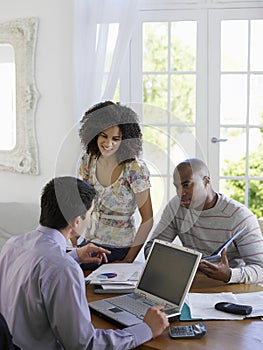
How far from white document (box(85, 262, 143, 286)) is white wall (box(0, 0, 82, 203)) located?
1.76 meters

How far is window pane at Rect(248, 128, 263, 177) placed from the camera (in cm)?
383

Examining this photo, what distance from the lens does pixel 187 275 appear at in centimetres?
185

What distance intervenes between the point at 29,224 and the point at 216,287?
2.24 m

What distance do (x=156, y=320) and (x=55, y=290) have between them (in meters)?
0.31

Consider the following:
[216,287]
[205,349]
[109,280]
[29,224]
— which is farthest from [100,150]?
[29,224]

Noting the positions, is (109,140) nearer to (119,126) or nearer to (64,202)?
(119,126)

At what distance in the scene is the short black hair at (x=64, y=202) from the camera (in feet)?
5.92

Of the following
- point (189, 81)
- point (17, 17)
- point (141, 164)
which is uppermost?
point (17, 17)

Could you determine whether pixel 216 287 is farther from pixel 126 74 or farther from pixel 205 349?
pixel 126 74

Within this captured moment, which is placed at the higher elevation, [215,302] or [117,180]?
[117,180]

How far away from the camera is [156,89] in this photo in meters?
3.92

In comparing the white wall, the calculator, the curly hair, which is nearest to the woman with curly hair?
the curly hair

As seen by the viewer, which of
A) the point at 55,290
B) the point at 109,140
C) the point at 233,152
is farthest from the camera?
the point at 233,152

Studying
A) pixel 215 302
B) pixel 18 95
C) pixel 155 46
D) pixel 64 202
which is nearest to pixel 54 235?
pixel 64 202
